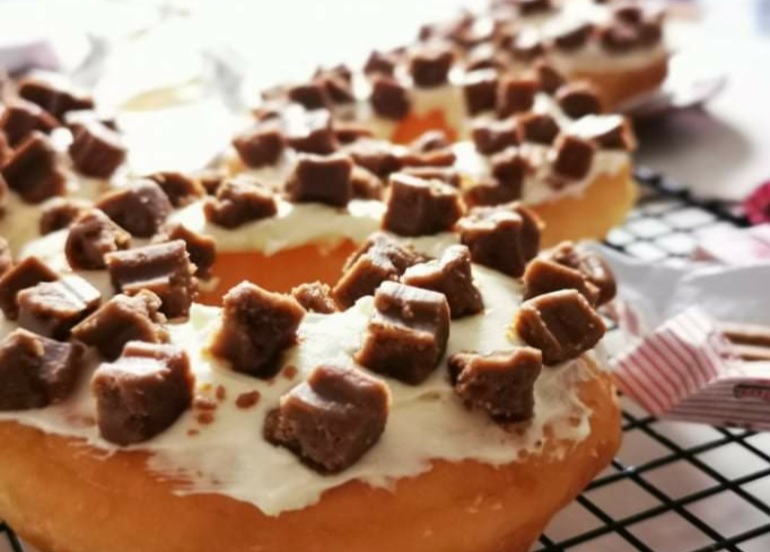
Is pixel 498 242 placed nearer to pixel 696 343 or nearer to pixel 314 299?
pixel 314 299

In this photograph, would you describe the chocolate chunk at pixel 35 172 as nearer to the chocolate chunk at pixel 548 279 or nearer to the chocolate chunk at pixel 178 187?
the chocolate chunk at pixel 178 187

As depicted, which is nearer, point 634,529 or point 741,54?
point 634,529

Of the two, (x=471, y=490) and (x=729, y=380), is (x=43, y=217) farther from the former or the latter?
(x=729, y=380)

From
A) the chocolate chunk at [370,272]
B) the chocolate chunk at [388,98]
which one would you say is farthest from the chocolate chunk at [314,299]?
the chocolate chunk at [388,98]

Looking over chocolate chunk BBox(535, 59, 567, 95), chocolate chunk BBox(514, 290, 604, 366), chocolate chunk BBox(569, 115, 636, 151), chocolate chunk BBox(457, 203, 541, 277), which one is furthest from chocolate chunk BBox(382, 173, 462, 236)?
chocolate chunk BBox(535, 59, 567, 95)

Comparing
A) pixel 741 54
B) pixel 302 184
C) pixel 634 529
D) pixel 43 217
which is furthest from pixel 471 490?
pixel 741 54

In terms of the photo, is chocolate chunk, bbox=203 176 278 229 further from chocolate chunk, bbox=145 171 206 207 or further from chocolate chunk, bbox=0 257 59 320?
chocolate chunk, bbox=0 257 59 320
